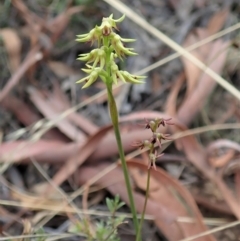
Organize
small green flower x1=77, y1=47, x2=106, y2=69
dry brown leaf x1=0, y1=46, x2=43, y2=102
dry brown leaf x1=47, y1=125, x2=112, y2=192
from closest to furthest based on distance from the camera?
small green flower x1=77, y1=47, x2=106, y2=69
dry brown leaf x1=47, y1=125, x2=112, y2=192
dry brown leaf x1=0, y1=46, x2=43, y2=102

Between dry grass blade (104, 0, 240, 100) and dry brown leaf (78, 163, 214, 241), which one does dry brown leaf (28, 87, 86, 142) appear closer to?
dry brown leaf (78, 163, 214, 241)

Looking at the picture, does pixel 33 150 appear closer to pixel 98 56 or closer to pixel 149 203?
pixel 149 203

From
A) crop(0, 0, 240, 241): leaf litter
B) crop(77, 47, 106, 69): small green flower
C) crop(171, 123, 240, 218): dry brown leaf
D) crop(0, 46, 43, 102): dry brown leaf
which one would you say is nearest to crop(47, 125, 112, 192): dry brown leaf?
crop(0, 0, 240, 241): leaf litter

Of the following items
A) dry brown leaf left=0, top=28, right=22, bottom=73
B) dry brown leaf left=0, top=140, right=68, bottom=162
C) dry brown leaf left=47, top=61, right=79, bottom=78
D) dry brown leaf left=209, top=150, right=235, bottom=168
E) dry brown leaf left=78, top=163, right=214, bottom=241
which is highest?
dry brown leaf left=0, top=28, right=22, bottom=73

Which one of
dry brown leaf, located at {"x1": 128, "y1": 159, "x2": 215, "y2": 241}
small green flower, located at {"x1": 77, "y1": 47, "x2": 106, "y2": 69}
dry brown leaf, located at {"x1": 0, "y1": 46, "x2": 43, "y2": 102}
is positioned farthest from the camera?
dry brown leaf, located at {"x1": 0, "y1": 46, "x2": 43, "y2": 102}

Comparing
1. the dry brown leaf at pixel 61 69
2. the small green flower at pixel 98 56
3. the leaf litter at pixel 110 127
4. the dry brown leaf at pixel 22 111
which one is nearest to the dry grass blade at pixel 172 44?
the leaf litter at pixel 110 127

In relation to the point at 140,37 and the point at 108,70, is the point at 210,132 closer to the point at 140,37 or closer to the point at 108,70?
the point at 140,37

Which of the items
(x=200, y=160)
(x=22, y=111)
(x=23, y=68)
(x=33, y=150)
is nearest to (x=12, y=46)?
(x=23, y=68)

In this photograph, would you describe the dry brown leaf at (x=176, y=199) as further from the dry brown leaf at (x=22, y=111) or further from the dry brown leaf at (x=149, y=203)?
the dry brown leaf at (x=22, y=111)
